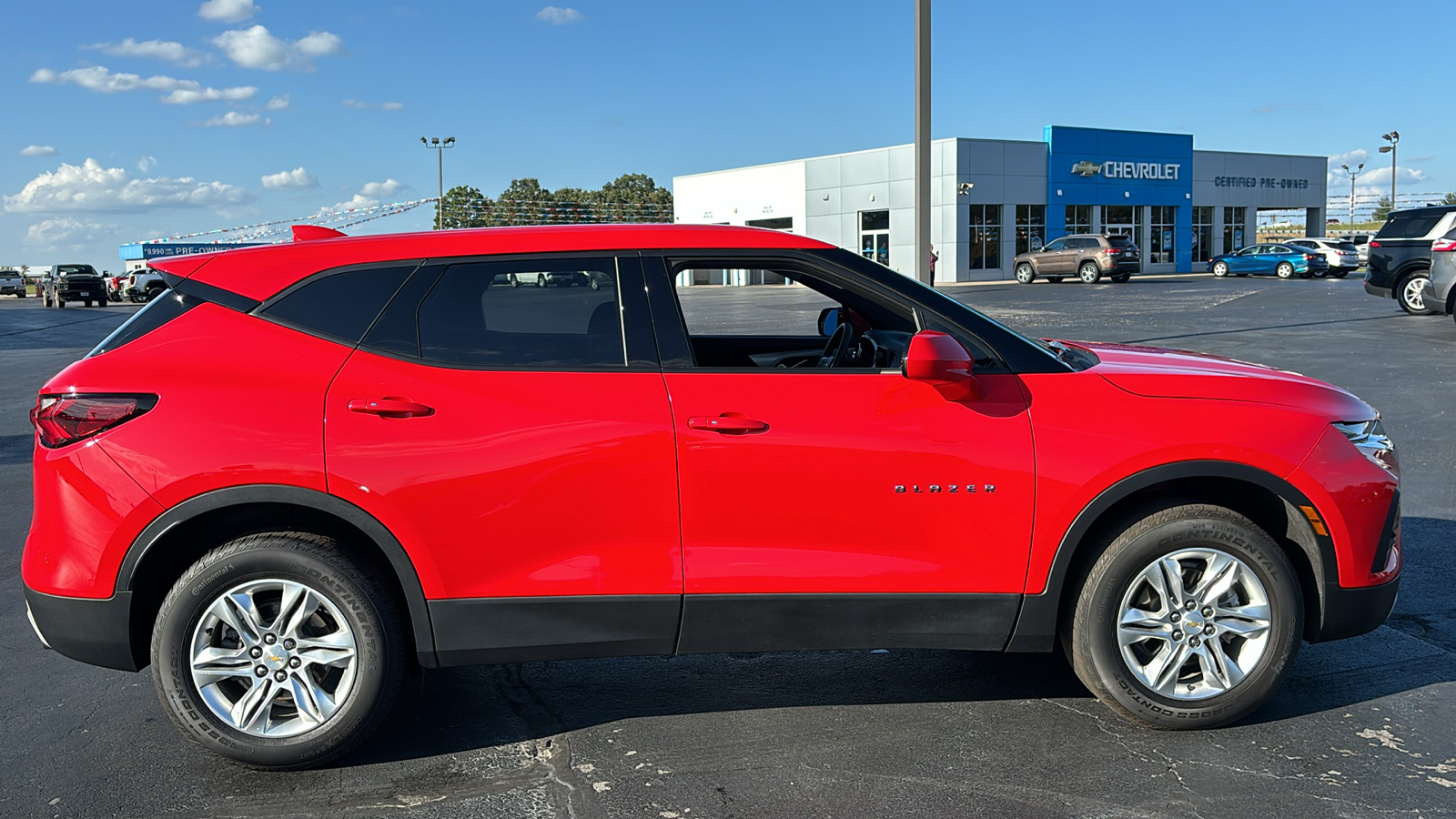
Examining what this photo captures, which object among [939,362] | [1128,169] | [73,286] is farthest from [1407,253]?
[73,286]

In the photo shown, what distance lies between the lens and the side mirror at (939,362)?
3.52 metres

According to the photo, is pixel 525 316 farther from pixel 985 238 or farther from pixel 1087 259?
pixel 985 238

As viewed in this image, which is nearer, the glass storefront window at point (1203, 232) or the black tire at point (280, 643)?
the black tire at point (280, 643)

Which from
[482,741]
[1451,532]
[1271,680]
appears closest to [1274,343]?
[1451,532]

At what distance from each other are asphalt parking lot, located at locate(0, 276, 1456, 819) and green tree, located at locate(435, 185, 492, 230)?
307ft

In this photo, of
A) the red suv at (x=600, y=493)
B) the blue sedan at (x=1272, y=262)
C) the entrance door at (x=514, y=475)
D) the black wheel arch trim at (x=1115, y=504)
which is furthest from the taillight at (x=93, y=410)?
the blue sedan at (x=1272, y=262)

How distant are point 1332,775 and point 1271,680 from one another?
0.38 m

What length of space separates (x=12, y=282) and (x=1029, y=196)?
54966 millimetres

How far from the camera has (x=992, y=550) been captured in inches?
145

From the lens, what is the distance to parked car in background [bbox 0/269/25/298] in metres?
62.5

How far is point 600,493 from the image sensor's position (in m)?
3.51

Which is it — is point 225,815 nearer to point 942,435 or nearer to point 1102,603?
point 942,435

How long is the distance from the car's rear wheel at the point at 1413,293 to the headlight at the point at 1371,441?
2048cm

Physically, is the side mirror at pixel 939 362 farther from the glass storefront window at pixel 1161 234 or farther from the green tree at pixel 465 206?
the green tree at pixel 465 206
